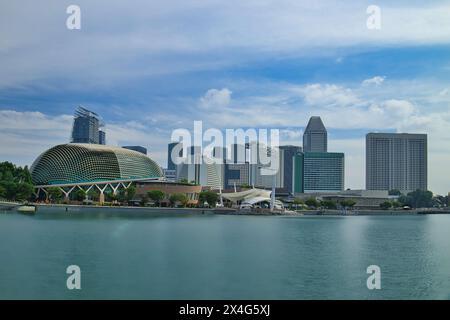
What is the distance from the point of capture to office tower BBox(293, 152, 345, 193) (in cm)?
11488

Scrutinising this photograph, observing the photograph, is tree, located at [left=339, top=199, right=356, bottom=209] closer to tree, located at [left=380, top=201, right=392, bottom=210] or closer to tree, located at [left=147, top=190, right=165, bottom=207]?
tree, located at [left=380, top=201, right=392, bottom=210]

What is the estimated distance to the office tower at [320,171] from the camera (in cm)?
11488

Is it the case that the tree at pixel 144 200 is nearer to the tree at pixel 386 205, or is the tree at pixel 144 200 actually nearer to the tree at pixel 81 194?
the tree at pixel 81 194

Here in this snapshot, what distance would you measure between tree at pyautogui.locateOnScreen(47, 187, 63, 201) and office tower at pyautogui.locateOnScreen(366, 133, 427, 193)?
6332 centimetres

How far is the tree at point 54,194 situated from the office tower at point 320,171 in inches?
2497

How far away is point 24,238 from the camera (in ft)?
69.0

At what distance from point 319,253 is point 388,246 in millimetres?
4709

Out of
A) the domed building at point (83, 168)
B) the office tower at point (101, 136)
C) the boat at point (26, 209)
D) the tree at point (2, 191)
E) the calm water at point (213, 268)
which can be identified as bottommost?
the boat at point (26, 209)

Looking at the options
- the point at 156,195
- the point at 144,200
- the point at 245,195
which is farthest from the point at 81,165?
the point at 245,195

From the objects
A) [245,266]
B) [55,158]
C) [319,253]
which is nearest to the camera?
[245,266]

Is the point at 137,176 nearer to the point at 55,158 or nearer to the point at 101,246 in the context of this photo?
the point at 55,158

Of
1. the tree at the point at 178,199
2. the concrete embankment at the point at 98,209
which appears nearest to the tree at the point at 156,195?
the tree at the point at 178,199

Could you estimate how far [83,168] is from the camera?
6975 centimetres
